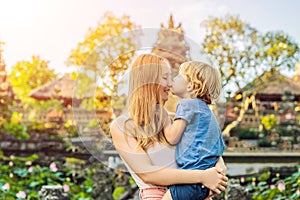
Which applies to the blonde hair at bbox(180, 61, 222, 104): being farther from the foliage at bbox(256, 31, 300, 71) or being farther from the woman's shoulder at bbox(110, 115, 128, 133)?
the foliage at bbox(256, 31, 300, 71)

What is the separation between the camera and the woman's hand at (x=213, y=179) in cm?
155

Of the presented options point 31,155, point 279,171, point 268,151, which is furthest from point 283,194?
point 31,155

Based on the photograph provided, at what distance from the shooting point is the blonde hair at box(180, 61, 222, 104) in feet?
5.28

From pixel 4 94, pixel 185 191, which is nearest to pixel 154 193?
pixel 185 191

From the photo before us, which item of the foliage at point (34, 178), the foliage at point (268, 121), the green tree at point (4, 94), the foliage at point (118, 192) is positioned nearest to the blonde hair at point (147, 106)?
the foliage at point (34, 178)

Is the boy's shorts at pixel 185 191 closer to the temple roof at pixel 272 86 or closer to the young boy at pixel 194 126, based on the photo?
the young boy at pixel 194 126

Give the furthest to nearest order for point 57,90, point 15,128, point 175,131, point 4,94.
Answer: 1. point 57,90
2. point 4,94
3. point 15,128
4. point 175,131

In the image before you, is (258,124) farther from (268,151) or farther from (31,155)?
(31,155)

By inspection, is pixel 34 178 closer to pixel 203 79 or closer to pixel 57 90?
pixel 57 90

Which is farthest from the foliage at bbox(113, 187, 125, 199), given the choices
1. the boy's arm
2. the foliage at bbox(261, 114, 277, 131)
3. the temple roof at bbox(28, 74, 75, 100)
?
the boy's arm

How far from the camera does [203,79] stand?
5.28ft

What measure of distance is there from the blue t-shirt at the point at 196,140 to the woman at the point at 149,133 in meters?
0.03

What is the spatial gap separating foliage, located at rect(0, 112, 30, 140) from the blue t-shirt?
13.0 feet

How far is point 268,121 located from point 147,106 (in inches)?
169
